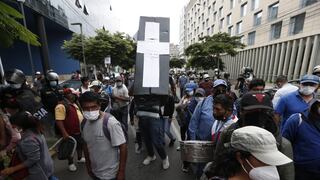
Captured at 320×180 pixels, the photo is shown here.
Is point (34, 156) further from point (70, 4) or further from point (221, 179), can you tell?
point (70, 4)

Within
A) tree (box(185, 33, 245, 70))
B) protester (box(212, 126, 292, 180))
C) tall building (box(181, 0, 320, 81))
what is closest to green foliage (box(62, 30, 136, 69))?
tree (box(185, 33, 245, 70))

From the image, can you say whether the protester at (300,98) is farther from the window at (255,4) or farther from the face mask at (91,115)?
the window at (255,4)

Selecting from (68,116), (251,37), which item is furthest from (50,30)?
(68,116)

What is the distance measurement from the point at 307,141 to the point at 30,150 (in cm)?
294

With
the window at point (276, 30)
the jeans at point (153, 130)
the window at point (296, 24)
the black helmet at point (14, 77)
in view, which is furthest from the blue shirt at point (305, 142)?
the window at point (276, 30)

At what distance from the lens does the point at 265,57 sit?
75.6 feet

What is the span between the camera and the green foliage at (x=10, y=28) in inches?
87.7

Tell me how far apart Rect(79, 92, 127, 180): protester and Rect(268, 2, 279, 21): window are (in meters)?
23.3

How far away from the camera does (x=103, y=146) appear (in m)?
2.43

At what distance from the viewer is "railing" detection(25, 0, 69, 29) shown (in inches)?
613

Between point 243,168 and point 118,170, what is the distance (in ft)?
5.13

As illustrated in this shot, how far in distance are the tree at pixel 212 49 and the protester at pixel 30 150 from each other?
19.1m

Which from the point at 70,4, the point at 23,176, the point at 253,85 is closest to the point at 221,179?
the point at 23,176

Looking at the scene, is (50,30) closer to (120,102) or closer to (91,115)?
(120,102)
